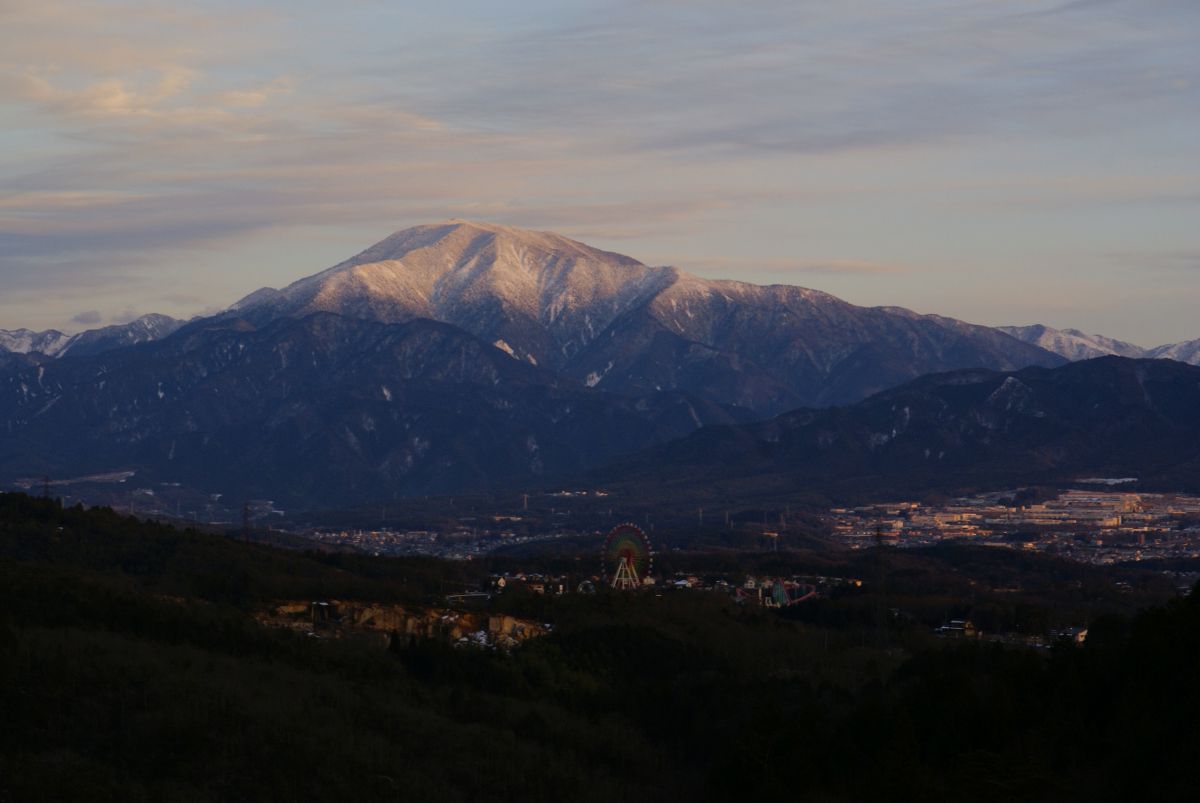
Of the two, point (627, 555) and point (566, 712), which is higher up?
point (627, 555)

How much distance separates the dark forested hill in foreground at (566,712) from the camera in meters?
84.6

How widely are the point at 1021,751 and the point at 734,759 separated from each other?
52.5 ft

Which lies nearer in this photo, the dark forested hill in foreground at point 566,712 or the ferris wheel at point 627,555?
the dark forested hill in foreground at point 566,712

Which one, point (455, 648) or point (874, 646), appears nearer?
point (455, 648)

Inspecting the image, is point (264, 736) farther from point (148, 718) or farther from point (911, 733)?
point (911, 733)

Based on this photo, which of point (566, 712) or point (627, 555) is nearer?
point (566, 712)

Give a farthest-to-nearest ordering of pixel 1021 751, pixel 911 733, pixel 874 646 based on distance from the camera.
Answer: pixel 874 646 < pixel 911 733 < pixel 1021 751

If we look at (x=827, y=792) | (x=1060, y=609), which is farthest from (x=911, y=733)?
(x=1060, y=609)

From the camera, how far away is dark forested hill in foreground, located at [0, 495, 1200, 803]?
84.6 metres

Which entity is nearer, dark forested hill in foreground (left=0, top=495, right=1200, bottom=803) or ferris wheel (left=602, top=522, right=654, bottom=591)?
dark forested hill in foreground (left=0, top=495, right=1200, bottom=803)

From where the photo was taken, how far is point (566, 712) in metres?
116

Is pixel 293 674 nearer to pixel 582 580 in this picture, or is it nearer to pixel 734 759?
pixel 734 759

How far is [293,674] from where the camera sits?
111 m

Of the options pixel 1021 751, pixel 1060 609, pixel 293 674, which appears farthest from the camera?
pixel 1060 609
